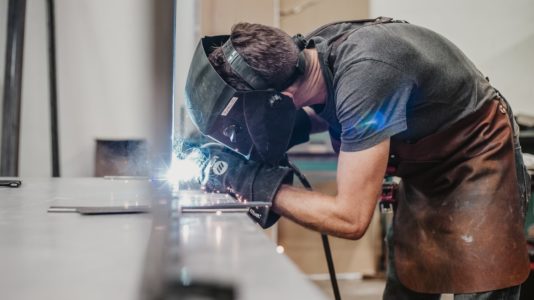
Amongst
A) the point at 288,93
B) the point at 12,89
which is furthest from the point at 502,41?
the point at 12,89

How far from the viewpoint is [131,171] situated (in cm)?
182

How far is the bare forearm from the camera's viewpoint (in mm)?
975

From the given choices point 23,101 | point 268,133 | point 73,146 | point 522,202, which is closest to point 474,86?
point 522,202

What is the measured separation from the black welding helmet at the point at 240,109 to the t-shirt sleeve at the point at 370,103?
15 cm

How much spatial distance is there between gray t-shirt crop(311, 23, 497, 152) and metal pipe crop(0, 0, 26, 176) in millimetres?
1386

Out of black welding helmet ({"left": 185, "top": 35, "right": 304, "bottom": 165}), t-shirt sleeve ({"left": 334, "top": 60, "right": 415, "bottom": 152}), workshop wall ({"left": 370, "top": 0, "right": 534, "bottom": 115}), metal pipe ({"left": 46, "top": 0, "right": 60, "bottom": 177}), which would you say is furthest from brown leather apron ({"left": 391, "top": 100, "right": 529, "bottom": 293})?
workshop wall ({"left": 370, "top": 0, "right": 534, "bottom": 115})

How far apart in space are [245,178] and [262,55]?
0.96 feet

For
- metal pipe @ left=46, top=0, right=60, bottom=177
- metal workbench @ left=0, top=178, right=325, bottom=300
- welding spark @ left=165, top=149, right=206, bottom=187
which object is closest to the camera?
metal workbench @ left=0, top=178, right=325, bottom=300

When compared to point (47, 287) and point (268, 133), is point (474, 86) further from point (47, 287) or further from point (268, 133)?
point (47, 287)

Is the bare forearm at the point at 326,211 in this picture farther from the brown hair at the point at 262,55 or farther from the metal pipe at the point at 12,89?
the metal pipe at the point at 12,89

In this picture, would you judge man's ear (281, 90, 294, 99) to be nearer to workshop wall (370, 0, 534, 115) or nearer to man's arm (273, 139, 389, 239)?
man's arm (273, 139, 389, 239)

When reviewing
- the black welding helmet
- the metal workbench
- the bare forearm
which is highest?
the black welding helmet

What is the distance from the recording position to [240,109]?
102 centimetres

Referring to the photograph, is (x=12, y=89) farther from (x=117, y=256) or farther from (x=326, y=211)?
(x=117, y=256)
